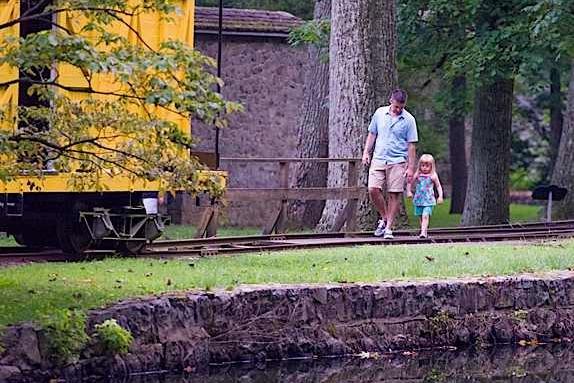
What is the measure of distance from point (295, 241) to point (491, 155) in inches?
284

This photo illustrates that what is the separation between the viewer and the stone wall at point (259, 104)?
89.4ft

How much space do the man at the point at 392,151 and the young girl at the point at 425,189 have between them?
249 mm

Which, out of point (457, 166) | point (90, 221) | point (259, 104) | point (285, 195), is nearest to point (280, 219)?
point (285, 195)

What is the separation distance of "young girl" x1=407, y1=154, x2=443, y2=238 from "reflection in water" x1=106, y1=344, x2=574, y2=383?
388 cm

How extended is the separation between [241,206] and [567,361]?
46.1 ft

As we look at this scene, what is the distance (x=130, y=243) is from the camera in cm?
1522

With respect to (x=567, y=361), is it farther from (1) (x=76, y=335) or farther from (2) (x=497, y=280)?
(1) (x=76, y=335)

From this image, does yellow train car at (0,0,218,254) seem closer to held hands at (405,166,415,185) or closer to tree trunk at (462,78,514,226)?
held hands at (405,166,415,185)

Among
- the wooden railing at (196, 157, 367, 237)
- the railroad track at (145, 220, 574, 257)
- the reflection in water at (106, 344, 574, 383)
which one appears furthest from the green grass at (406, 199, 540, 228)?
the reflection in water at (106, 344, 574, 383)

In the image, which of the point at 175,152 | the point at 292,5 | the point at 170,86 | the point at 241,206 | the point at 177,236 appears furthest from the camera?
the point at 292,5

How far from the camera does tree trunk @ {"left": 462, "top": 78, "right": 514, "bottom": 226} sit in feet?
75.8

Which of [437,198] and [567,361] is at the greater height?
[437,198]

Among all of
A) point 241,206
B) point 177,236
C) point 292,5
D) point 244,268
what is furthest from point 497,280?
point 292,5

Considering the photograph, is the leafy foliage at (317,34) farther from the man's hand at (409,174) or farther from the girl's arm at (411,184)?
the man's hand at (409,174)
